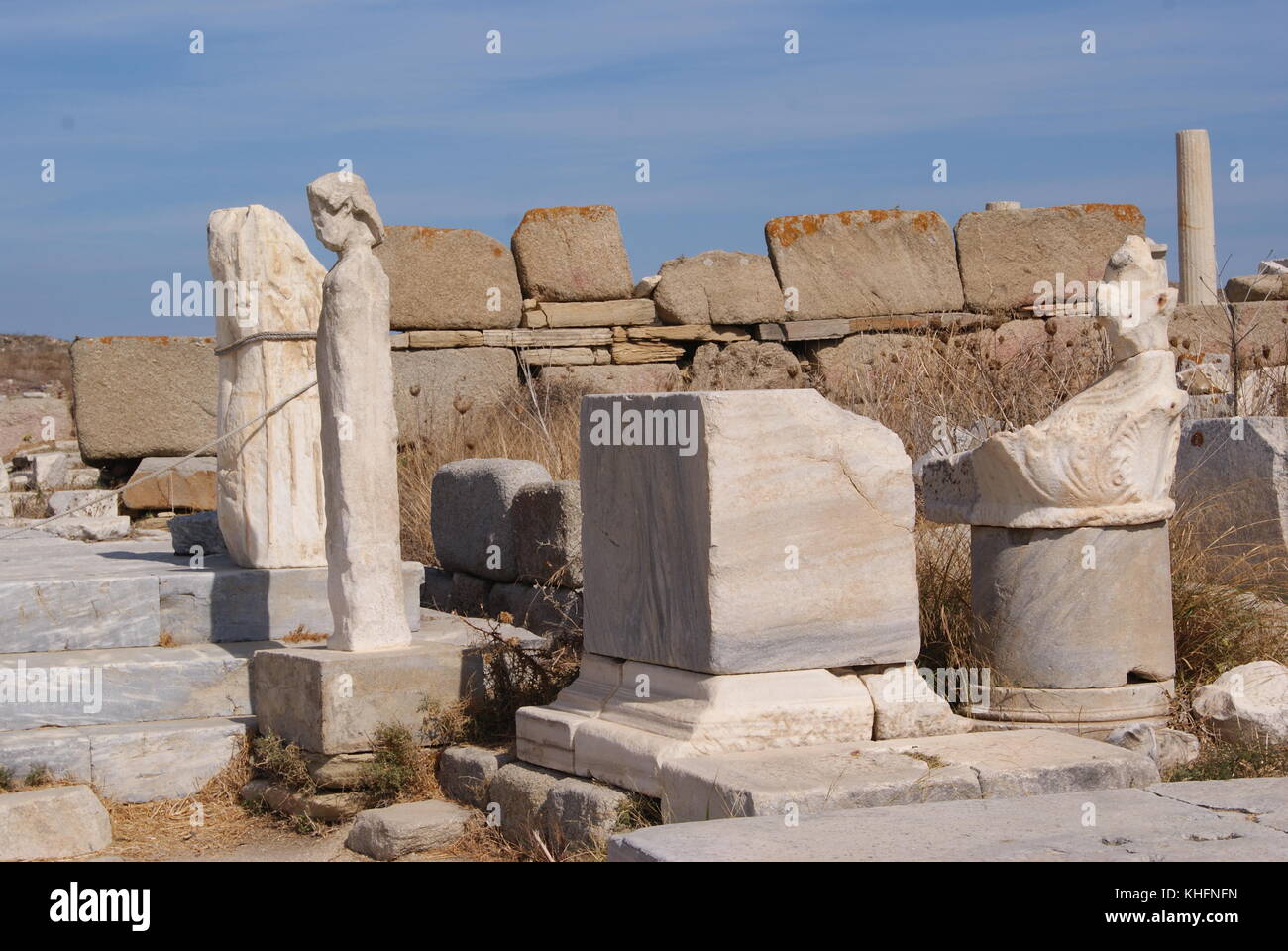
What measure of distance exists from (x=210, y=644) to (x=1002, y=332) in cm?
731

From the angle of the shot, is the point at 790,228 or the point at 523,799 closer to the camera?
the point at 523,799

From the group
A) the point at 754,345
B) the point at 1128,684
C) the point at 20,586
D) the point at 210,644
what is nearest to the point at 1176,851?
the point at 1128,684

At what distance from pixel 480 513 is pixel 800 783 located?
14.4 feet

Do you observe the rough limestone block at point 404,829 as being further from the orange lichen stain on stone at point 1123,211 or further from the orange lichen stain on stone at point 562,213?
the orange lichen stain on stone at point 1123,211

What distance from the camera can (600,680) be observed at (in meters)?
5.38

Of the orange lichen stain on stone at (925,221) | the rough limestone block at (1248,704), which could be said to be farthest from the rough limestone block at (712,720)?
the orange lichen stain on stone at (925,221)

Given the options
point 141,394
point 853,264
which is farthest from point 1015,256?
point 141,394

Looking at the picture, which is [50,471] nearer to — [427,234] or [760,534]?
[427,234]

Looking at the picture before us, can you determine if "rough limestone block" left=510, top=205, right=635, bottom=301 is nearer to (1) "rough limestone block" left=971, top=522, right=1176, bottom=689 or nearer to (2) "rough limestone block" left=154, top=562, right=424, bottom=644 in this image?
(2) "rough limestone block" left=154, top=562, right=424, bottom=644

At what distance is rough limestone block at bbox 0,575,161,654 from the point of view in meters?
6.35

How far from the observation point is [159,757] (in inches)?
238

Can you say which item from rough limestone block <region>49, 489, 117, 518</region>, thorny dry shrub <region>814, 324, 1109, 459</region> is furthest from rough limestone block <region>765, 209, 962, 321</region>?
rough limestone block <region>49, 489, 117, 518</region>

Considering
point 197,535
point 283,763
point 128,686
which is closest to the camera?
point 283,763

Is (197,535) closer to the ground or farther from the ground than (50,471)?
closer to the ground
